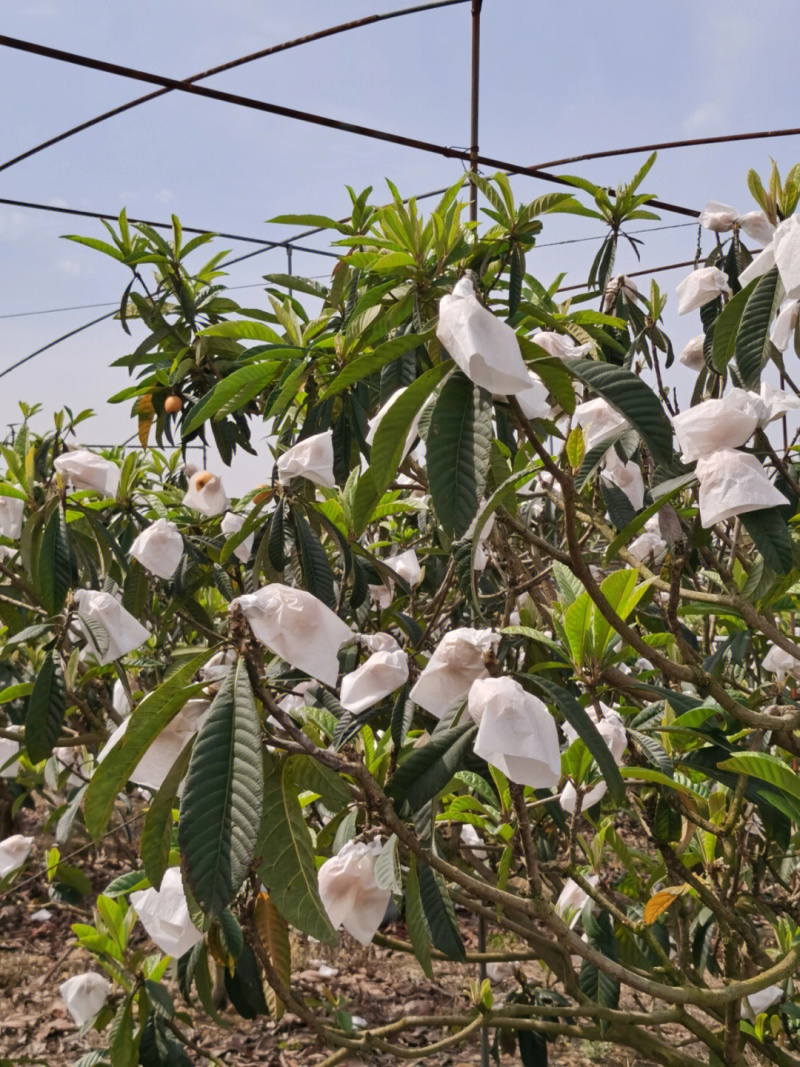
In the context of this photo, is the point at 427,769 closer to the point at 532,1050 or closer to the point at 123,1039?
the point at 123,1039

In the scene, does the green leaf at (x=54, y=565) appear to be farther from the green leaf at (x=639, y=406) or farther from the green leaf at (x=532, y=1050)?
the green leaf at (x=532, y=1050)

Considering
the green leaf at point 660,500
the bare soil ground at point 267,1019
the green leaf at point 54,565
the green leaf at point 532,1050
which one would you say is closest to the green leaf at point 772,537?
the green leaf at point 660,500

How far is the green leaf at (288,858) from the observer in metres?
0.81

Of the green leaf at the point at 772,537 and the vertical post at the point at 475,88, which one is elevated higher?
the vertical post at the point at 475,88

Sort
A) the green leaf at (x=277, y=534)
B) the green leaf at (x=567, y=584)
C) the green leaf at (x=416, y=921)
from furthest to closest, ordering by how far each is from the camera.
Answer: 1. the green leaf at (x=277, y=534)
2. the green leaf at (x=567, y=584)
3. the green leaf at (x=416, y=921)

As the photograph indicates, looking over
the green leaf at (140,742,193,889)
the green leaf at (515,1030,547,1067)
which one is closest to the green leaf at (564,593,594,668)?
the green leaf at (140,742,193,889)

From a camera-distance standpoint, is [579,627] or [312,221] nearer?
[579,627]

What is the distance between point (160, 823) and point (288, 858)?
117 millimetres

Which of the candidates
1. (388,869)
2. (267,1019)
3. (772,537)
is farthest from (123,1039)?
(267,1019)

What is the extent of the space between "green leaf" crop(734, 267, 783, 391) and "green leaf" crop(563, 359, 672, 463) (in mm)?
244

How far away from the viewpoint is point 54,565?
60.0 inches

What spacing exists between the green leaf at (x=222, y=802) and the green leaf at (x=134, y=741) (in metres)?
0.05

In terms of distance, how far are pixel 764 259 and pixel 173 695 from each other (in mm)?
775

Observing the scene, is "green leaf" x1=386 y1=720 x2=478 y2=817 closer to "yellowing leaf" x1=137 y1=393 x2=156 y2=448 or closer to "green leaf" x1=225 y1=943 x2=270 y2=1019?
"green leaf" x1=225 y1=943 x2=270 y2=1019
